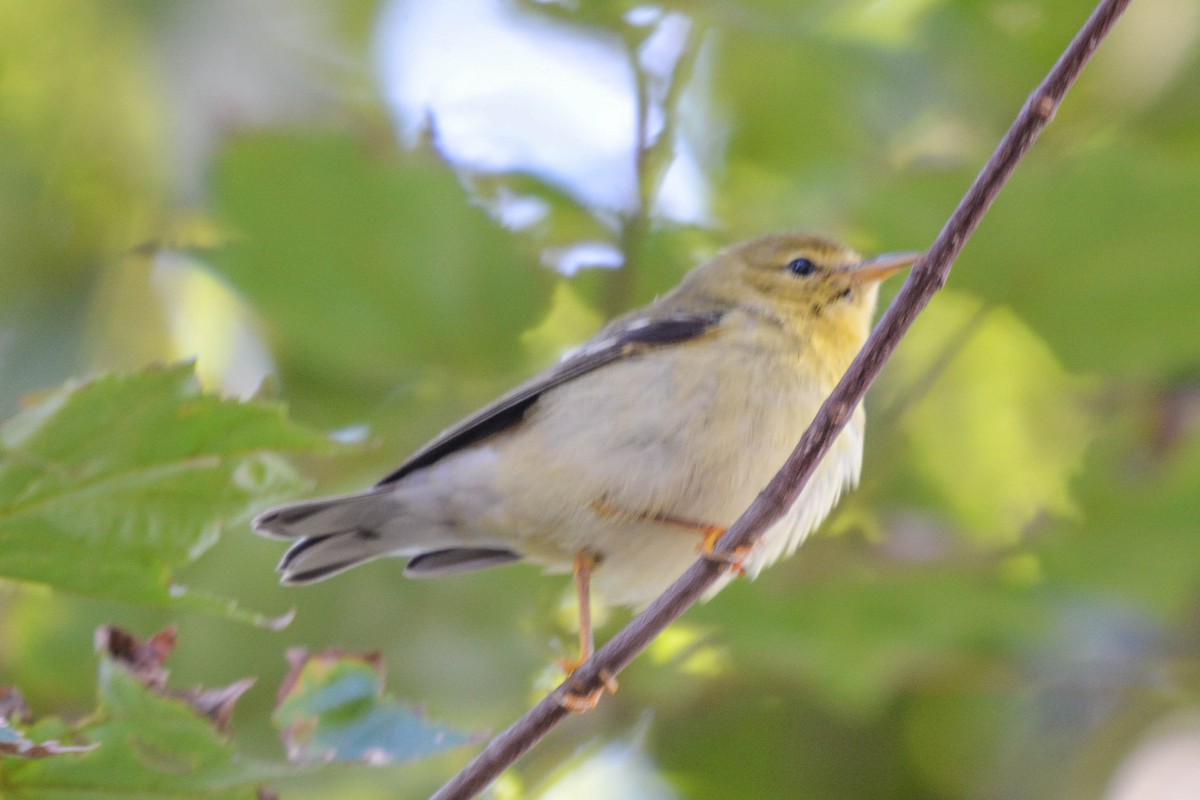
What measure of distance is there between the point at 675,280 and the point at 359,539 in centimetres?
129

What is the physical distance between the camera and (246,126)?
381 cm

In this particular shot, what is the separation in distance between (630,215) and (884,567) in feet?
4.42

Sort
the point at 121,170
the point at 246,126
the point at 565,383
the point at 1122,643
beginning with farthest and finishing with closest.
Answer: the point at 121,170 < the point at 1122,643 < the point at 246,126 < the point at 565,383

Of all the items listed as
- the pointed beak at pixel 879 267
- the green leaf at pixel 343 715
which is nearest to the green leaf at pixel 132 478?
the green leaf at pixel 343 715

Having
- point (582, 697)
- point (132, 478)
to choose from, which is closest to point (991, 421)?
point (582, 697)

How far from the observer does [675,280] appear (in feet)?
13.2

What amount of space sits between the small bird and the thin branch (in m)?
0.90

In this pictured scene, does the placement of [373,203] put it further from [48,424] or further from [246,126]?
[48,424]

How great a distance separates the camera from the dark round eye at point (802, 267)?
12.7 feet

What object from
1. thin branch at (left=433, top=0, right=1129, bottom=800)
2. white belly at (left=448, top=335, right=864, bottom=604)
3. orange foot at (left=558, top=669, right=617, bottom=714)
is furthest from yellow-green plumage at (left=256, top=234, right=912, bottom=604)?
thin branch at (left=433, top=0, right=1129, bottom=800)

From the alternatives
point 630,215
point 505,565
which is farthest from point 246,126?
point 505,565

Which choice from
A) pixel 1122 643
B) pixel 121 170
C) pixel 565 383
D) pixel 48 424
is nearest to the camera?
pixel 48 424

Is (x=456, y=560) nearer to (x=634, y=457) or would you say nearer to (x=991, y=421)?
(x=634, y=457)

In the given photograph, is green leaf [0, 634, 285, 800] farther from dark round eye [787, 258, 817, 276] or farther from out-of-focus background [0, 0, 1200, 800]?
dark round eye [787, 258, 817, 276]
